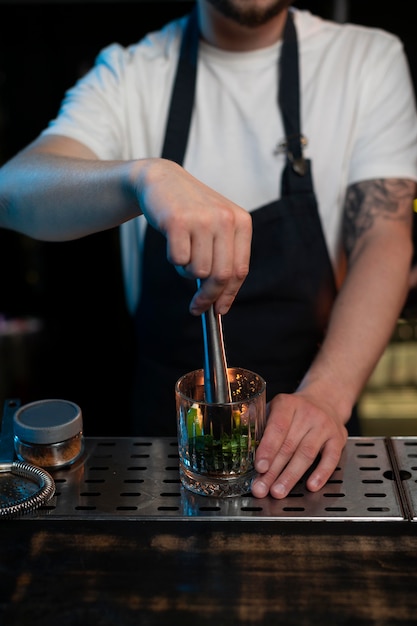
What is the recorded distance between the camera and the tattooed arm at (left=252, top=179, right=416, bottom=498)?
116 cm

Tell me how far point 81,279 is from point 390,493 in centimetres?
223

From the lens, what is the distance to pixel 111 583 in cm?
93

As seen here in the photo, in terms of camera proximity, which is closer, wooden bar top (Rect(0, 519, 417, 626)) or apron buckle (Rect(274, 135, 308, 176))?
wooden bar top (Rect(0, 519, 417, 626))

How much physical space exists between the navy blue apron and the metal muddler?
655 mm

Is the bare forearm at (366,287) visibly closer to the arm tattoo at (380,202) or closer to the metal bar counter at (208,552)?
the arm tattoo at (380,202)

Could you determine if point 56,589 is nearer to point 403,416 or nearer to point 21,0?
point 403,416

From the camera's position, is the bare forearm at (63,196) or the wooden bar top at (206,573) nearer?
the wooden bar top at (206,573)

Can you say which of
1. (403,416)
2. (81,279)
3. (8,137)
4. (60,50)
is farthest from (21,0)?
(403,416)

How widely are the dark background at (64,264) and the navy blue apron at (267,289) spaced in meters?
1.09

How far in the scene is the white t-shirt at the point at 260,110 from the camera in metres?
1.82

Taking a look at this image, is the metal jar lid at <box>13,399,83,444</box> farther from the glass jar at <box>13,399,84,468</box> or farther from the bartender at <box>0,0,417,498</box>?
the bartender at <box>0,0,417,498</box>

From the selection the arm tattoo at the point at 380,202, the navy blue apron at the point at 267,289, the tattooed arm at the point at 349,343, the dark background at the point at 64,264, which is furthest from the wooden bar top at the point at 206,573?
the dark background at the point at 64,264

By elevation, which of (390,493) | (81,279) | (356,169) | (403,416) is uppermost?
(356,169)

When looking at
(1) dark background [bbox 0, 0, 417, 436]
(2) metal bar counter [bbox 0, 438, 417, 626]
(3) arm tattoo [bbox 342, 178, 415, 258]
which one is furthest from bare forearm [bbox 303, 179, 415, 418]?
(1) dark background [bbox 0, 0, 417, 436]
